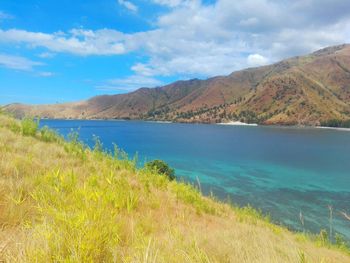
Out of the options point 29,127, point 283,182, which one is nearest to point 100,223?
point 29,127

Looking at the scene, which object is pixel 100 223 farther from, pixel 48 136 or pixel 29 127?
pixel 29 127

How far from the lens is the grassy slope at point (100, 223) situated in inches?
94.7

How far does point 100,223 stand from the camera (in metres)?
2.80

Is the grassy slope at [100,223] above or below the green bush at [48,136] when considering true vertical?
below

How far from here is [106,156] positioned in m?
8.74

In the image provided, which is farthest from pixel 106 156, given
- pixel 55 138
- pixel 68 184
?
pixel 68 184

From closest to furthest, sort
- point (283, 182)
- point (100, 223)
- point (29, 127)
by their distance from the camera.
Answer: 1. point (100, 223)
2. point (29, 127)
3. point (283, 182)

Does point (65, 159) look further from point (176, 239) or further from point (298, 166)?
point (298, 166)

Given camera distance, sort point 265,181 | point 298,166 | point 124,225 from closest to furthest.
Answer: point 124,225, point 265,181, point 298,166

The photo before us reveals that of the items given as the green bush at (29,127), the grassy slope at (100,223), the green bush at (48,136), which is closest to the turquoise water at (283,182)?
the green bush at (48,136)

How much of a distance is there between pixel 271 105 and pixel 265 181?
165947mm

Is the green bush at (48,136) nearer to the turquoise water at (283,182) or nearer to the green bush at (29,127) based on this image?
the green bush at (29,127)

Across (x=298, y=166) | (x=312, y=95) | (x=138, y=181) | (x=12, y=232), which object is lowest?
(x=298, y=166)

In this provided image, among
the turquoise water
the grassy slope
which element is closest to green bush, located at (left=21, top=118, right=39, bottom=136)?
the grassy slope
